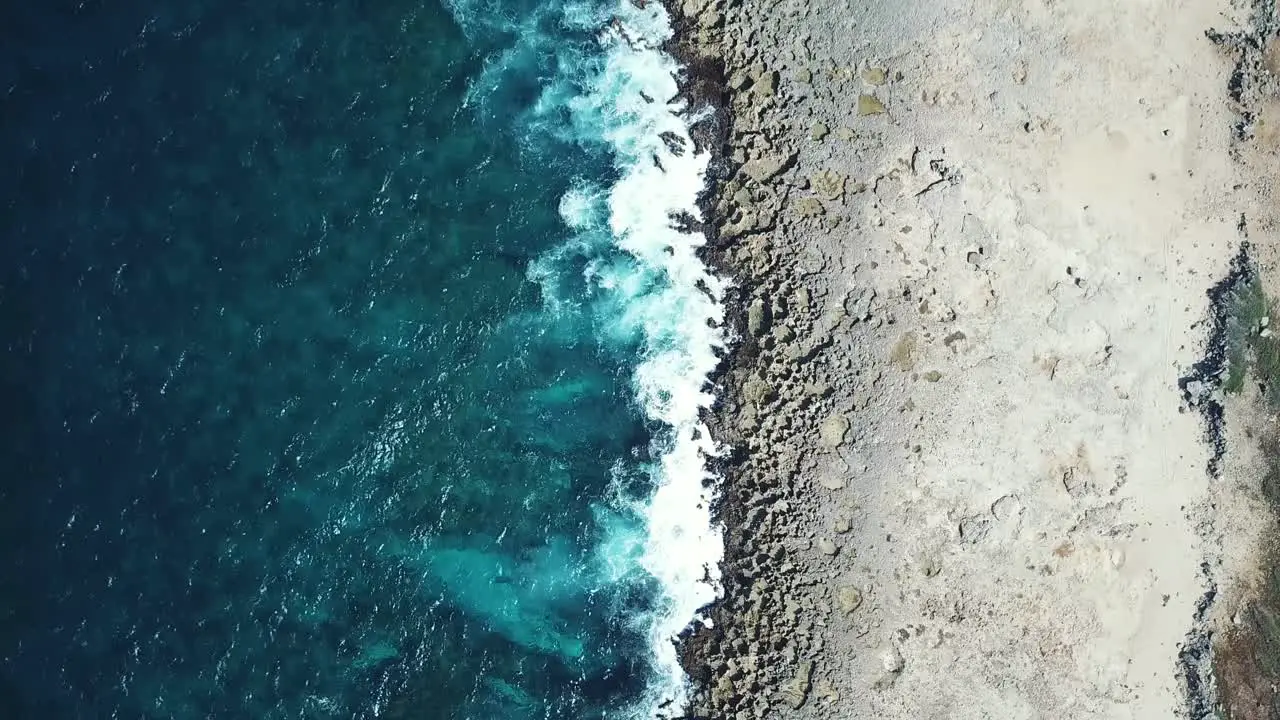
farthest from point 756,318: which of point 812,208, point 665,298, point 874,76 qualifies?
point 874,76

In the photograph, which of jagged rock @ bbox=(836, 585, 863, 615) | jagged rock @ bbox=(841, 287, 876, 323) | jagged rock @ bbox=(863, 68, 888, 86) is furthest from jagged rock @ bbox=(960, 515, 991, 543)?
jagged rock @ bbox=(863, 68, 888, 86)

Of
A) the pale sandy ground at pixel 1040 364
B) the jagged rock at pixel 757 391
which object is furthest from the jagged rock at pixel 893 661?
the jagged rock at pixel 757 391

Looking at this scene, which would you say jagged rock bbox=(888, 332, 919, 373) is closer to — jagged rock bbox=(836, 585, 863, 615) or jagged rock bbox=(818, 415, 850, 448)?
jagged rock bbox=(818, 415, 850, 448)

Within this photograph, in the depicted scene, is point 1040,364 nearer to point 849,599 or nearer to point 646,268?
point 849,599

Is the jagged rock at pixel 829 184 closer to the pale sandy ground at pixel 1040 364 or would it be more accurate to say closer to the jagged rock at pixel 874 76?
the pale sandy ground at pixel 1040 364

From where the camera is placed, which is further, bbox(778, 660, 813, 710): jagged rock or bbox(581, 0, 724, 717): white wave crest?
bbox(581, 0, 724, 717): white wave crest

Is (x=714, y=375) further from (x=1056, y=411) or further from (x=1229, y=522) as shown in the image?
(x=1229, y=522)

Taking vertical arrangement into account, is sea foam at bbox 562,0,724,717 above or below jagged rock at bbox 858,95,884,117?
below
